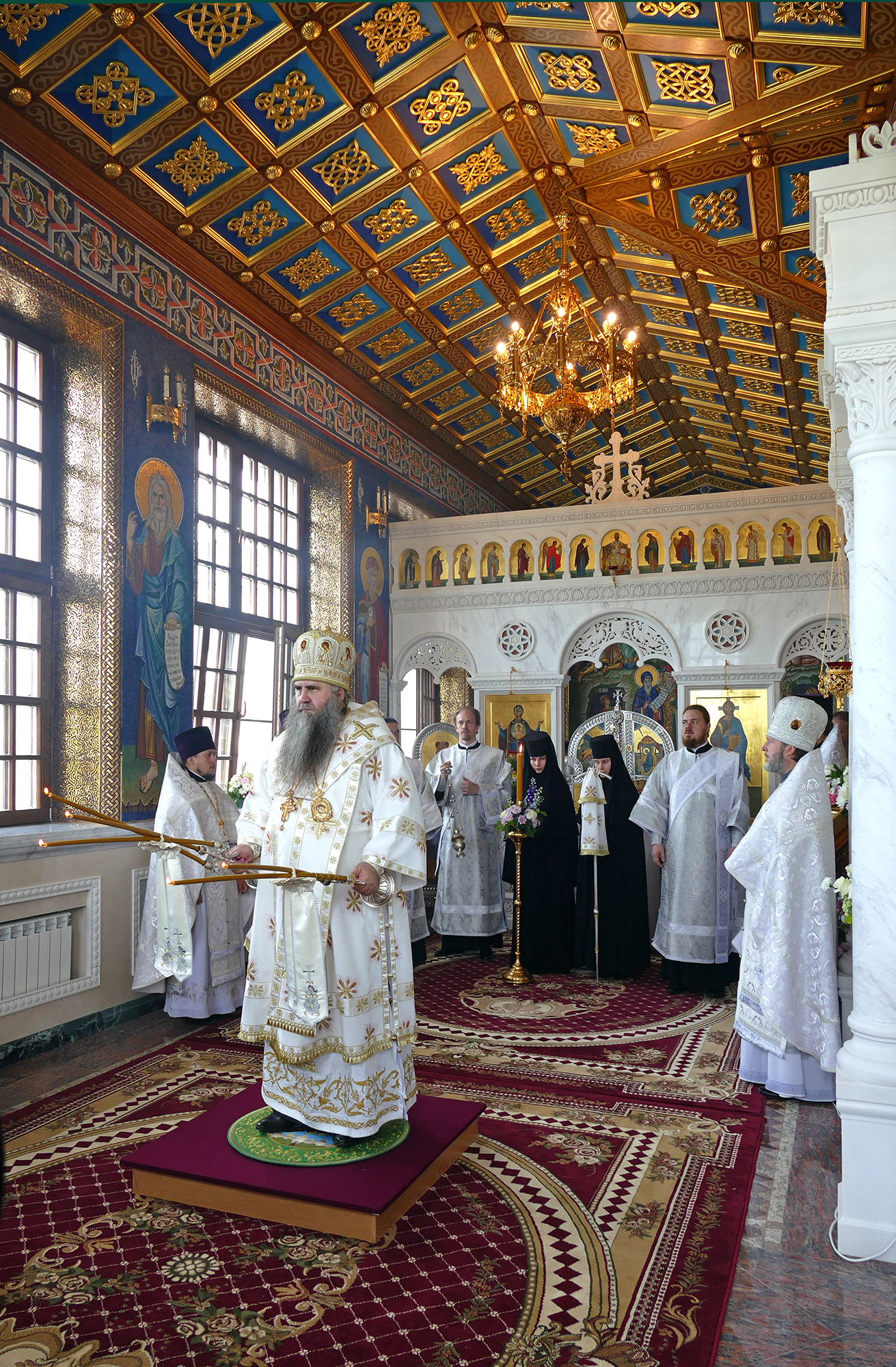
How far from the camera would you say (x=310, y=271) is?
8.27m

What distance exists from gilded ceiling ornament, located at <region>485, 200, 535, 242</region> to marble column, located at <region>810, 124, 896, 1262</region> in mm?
5452

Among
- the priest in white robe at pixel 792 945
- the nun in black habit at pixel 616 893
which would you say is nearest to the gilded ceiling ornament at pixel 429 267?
the nun in black habit at pixel 616 893

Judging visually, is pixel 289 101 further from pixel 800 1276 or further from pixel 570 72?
pixel 800 1276

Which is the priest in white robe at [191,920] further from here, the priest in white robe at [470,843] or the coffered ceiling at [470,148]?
the coffered ceiling at [470,148]

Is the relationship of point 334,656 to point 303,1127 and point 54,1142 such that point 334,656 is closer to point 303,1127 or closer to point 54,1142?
point 303,1127

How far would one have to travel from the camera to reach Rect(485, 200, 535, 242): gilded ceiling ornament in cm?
852

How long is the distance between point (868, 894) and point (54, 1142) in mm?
3373

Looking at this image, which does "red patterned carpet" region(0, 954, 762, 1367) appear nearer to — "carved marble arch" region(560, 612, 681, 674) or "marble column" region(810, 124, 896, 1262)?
"marble column" region(810, 124, 896, 1262)

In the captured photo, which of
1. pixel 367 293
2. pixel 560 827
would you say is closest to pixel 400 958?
pixel 560 827

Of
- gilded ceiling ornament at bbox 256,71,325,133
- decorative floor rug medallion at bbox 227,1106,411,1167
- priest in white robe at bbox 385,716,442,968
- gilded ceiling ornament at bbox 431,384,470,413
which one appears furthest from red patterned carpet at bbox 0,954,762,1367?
gilded ceiling ornament at bbox 431,384,470,413

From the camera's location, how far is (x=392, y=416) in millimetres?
10984

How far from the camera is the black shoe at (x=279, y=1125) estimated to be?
146 inches

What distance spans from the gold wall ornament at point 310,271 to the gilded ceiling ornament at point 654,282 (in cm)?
303

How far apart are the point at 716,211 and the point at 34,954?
7167 mm
